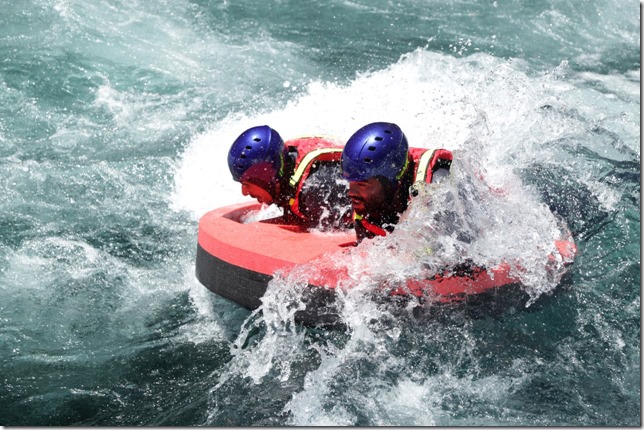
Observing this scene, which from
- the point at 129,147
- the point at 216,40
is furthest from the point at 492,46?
the point at 129,147

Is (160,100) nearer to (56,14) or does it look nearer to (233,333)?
(56,14)

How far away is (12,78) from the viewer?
32.4ft

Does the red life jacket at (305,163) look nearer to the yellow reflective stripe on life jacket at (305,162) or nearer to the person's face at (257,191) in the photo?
the yellow reflective stripe on life jacket at (305,162)

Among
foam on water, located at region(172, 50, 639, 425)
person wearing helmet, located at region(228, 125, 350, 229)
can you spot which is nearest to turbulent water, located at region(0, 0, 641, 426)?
foam on water, located at region(172, 50, 639, 425)

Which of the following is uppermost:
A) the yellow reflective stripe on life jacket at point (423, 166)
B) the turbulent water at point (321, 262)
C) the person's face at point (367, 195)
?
the yellow reflective stripe on life jacket at point (423, 166)

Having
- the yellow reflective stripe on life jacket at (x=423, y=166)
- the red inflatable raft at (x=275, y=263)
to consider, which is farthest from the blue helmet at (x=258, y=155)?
the yellow reflective stripe on life jacket at (x=423, y=166)

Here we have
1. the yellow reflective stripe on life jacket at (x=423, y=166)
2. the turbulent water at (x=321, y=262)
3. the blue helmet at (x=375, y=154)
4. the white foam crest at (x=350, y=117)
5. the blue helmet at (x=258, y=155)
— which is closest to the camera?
the turbulent water at (x=321, y=262)

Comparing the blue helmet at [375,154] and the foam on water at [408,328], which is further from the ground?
the blue helmet at [375,154]

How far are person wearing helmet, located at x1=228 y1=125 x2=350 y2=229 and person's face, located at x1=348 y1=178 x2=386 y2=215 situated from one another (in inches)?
18.9

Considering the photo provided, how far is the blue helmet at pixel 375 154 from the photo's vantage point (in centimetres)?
505

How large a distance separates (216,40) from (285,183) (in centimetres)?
617

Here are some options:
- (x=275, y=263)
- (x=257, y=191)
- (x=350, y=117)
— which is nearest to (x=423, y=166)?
(x=275, y=263)

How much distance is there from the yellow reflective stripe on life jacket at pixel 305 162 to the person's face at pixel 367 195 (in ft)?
2.10

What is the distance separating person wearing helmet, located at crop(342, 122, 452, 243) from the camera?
507 cm
